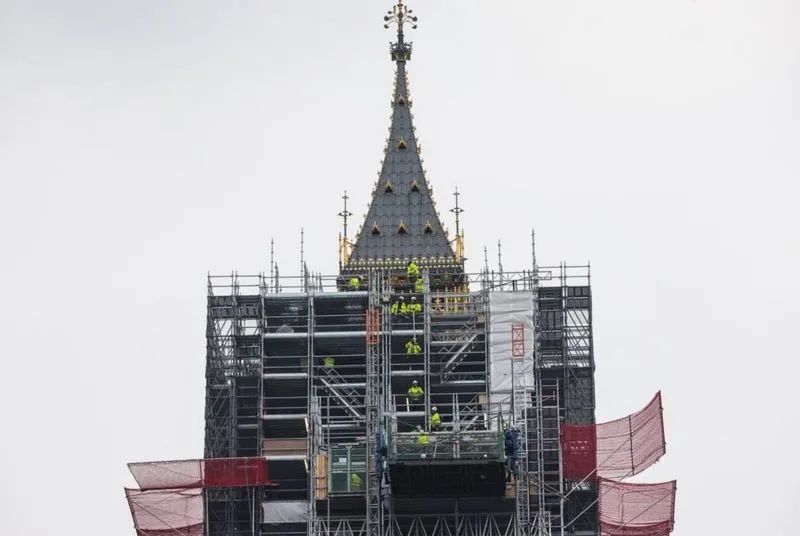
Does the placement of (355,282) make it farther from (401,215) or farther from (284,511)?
(284,511)

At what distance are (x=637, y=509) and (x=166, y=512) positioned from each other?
2520 cm

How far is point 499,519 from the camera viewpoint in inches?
5571

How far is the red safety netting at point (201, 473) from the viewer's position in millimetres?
142500

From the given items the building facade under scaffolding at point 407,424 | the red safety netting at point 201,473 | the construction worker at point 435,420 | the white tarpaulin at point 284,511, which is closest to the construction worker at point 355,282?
the building facade under scaffolding at point 407,424

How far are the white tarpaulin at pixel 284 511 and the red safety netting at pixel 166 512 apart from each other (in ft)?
12.2

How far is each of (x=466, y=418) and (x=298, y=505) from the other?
34.3ft

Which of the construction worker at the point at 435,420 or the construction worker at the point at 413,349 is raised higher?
the construction worker at the point at 413,349

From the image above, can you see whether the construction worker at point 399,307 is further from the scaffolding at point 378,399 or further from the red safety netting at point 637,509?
the red safety netting at point 637,509

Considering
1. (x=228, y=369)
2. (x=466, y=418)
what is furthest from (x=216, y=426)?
(x=466, y=418)

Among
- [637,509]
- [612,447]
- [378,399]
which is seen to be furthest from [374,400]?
[637,509]

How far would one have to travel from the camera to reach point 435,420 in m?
142

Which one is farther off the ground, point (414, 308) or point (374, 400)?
point (414, 308)

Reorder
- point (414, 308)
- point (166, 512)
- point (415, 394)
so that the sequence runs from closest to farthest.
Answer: point (166, 512)
point (415, 394)
point (414, 308)

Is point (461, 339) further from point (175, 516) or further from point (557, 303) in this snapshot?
point (175, 516)
